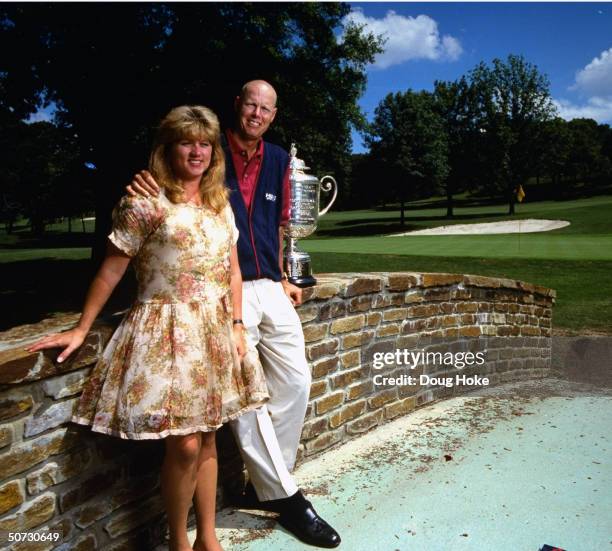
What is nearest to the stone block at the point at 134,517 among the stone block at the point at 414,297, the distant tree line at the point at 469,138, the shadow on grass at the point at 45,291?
the stone block at the point at 414,297

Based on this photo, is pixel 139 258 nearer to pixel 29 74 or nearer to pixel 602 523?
pixel 602 523

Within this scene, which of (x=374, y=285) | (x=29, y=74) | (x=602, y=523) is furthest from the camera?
(x=29, y=74)

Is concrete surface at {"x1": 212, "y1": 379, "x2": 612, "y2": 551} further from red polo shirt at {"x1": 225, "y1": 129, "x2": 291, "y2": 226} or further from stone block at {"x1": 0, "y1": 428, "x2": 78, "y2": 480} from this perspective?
red polo shirt at {"x1": 225, "y1": 129, "x2": 291, "y2": 226}

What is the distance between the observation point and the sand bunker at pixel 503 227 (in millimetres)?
28469

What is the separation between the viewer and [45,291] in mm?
10453

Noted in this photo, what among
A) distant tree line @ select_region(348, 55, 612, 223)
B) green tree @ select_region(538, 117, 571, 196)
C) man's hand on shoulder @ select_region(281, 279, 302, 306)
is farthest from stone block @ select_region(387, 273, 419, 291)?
green tree @ select_region(538, 117, 571, 196)

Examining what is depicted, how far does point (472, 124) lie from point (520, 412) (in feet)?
143

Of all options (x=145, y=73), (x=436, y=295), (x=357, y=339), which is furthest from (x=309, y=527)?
(x=145, y=73)

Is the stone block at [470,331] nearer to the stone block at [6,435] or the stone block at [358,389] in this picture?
the stone block at [358,389]

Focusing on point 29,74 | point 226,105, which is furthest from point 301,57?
point 29,74

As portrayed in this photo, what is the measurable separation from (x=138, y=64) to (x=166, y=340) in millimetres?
9052

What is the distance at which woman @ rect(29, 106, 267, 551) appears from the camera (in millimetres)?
1963

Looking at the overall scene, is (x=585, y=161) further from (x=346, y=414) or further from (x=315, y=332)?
(x=315, y=332)

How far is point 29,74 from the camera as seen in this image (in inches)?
373
